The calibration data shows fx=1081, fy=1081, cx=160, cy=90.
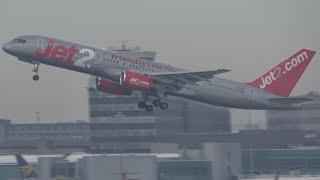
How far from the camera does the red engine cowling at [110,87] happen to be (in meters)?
73.6

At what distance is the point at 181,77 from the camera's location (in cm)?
7300

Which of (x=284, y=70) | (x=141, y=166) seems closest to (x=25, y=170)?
(x=141, y=166)

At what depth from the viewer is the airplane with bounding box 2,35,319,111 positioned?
6994 cm

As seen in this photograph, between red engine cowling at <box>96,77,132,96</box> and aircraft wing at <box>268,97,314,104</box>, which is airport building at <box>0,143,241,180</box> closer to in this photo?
red engine cowling at <box>96,77,132,96</box>

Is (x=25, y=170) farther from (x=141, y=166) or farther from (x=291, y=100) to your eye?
(x=291, y=100)

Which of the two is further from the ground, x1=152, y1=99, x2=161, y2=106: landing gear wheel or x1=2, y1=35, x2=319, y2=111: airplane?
x1=2, y1=35, x2=319, y2=111: airplane

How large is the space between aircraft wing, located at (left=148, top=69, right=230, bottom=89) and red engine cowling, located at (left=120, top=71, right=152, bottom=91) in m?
0.64

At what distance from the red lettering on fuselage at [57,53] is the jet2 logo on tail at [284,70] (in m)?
14.2

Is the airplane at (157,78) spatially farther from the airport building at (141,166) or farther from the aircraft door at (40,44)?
the airport building at (141,166)

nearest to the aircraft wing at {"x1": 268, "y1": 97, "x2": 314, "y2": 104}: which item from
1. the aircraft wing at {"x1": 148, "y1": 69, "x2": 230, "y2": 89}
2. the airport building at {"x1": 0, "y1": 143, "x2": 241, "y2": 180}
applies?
the aircraft wing at {"x1": 148, "y1": 69, "x2": 230, "y2": 89}

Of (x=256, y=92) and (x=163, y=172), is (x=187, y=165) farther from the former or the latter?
(x=256, y=92)

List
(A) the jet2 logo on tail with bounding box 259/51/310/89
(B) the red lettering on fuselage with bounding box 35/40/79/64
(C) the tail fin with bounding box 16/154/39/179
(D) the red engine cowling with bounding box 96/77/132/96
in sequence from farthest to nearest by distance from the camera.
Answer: (C) the tail fin with bounding box 16/154/39/179, (A) the jet2 logo on tail with bounding box 259/51/310/89, (D) the red engine cowling with bounding box 96/77/132/96, (B) the red lettering on fuselage with bounding box 35/40/79/64

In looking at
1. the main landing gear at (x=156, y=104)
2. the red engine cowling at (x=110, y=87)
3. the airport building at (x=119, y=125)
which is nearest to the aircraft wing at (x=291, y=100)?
the main landing gear at (x=156, y=104)

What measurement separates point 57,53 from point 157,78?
7.18 meters
